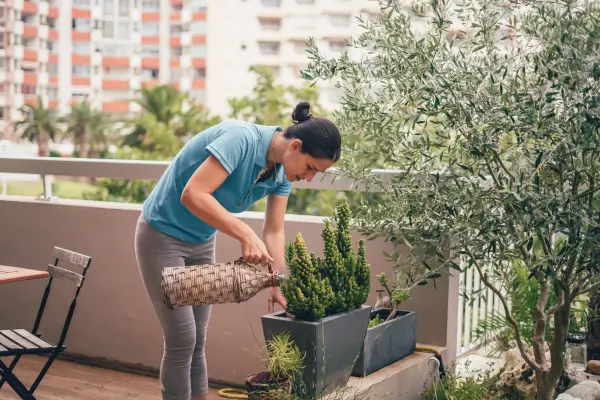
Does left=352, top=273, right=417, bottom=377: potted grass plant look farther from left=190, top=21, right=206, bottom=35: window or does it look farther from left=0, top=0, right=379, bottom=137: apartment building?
left=190, top=21, right=206, bottom=35: window

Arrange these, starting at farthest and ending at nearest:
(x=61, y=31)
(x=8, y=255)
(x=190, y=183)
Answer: (x=61, y=31) → (x=8, y=255) → (x=190, y=183)

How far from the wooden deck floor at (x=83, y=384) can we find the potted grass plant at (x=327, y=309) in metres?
1.17

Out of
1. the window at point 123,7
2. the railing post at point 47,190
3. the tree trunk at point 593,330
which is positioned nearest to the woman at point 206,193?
the tree trunk at point 593,330

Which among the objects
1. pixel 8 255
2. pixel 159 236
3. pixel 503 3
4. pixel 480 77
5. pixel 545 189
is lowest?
pixel 8 255

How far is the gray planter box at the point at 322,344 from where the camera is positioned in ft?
9.86

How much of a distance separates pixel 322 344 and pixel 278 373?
185 millimetres

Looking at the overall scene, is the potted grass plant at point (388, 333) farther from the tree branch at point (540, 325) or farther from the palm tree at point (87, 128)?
the palm tree at point (87, 128)

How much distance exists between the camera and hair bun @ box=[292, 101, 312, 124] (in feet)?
9.44

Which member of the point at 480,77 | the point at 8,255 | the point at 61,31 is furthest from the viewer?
the point at 61,31

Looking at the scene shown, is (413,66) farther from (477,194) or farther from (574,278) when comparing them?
(574,278)

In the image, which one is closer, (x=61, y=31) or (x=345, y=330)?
(x=345, y=330)

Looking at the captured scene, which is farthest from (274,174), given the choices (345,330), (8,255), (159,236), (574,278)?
(8,255)

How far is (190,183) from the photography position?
2678 mm

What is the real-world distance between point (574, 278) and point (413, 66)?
0.93 meters
